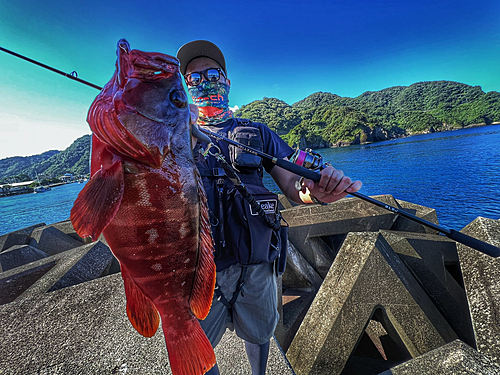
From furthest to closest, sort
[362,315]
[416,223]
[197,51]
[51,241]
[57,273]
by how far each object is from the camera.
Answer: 1. [51,241]
2. [416,223]
3. [57,273]
4. [362,315]
5. [197,51]

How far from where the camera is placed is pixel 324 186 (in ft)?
6.04

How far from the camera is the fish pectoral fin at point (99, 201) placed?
35.1 inches

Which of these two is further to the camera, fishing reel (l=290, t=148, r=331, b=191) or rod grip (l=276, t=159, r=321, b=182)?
fishing reel (l=290, t=148, r=331, b=191)

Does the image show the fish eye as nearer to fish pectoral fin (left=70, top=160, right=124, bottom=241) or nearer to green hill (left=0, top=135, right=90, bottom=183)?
fish pectoral fin (left=70, top=160, right=124, bottom=241)

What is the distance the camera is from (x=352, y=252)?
111 inches

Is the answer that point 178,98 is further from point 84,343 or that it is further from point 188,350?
point 84,343

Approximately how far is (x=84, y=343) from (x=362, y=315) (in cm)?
281

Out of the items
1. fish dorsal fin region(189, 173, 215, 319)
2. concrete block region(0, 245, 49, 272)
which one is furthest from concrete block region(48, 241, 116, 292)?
concrete block region(0, 245, 49, 272)

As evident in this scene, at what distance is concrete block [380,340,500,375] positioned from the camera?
158 cm

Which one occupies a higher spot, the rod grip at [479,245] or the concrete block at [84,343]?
the rod grip at [479,245]

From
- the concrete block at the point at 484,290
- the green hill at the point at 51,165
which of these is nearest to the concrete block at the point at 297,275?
the concrete block at the point at 484,290

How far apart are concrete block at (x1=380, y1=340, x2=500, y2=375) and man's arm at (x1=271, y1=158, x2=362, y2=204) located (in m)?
1.45

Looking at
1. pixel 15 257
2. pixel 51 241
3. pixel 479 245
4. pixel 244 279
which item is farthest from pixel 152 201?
pixel 51 241

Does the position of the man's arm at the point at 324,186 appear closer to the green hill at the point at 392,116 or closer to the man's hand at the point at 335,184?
the man's hand at the point at 335,184
